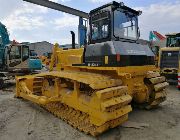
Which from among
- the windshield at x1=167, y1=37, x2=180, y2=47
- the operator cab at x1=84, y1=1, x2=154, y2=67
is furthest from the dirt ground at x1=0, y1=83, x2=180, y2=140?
the windshield at x1=167, y1=37, x2=180, y2=47

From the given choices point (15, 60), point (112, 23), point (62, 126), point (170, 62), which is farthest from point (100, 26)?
point (15, 60)

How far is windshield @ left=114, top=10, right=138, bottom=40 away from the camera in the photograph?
6062 millimetres

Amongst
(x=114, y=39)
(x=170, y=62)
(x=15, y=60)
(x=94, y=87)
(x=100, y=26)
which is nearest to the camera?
(x=94, y=87)

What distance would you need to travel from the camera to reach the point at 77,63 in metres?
6.59

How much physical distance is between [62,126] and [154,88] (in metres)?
2.68

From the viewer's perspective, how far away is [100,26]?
6195 mm

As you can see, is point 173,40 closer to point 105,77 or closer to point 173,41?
point 173,41

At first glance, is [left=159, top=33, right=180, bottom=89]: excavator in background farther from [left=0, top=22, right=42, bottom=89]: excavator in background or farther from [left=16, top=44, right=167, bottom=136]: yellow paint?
[left=0, top=22, right=42, bottom=89]: excavator in background

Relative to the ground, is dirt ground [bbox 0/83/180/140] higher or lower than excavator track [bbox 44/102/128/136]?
lower

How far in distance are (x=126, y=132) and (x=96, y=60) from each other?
1754 mm

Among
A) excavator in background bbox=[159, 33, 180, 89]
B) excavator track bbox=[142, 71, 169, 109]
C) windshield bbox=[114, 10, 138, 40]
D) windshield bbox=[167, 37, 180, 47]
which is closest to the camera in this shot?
windshield bbox=[114, 10, 138, 40]

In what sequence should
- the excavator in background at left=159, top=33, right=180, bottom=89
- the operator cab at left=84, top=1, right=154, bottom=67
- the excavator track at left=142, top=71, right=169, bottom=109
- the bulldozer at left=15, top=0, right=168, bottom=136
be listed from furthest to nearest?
1. the excavator in background at left=159, top=33, right=180, bottom=89
2. the excavator track at left=142, top=71, right=169, bottom=109
3. the operator cab at left=84, top=1, right=154, bottom=67
4. the bulldozer at left=15, top=0, right=168, bottom=136

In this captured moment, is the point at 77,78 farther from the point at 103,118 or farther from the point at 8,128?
the point at 8,128

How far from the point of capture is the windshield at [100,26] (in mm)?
6004
